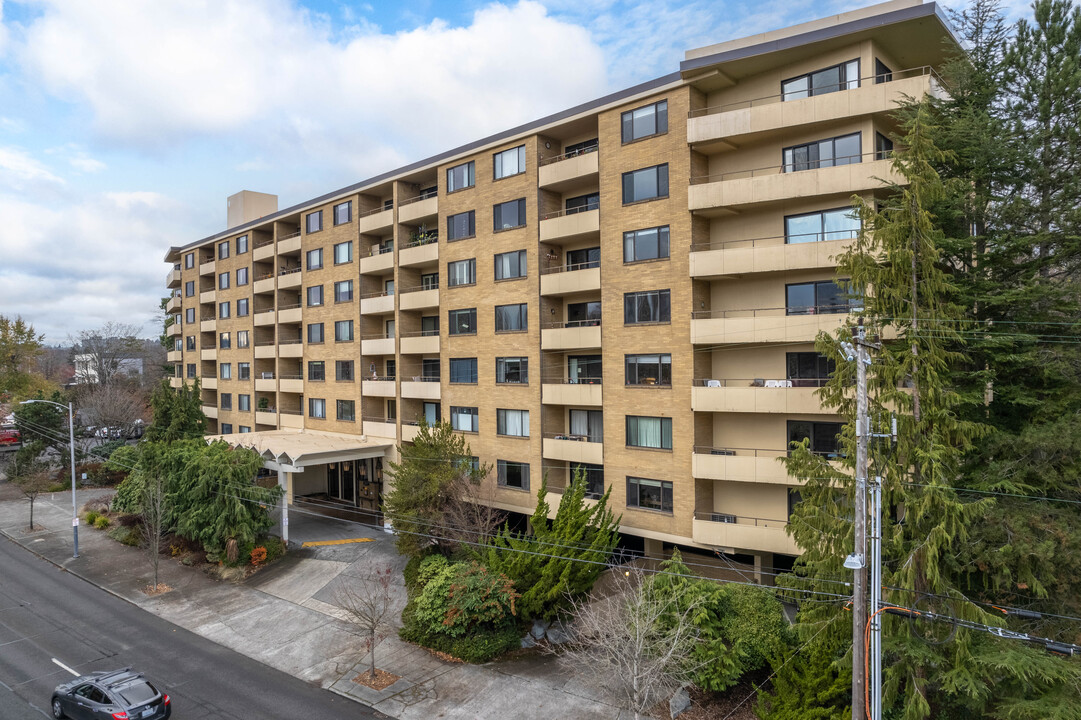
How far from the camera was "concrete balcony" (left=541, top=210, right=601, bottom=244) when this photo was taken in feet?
93.5

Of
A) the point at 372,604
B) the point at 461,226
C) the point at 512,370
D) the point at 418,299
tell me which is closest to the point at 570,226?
the point at 512,370

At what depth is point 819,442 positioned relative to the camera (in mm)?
23516

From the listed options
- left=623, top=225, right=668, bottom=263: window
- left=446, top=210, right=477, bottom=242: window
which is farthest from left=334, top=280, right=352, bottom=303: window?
left=623, top=225, right=668, bottom=263: window

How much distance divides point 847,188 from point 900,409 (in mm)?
9825

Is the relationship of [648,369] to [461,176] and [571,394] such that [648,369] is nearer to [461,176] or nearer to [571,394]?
[571,394]

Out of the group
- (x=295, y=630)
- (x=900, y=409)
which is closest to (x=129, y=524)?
(x=295, y=630)

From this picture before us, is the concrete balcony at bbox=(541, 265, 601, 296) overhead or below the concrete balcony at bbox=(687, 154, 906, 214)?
below

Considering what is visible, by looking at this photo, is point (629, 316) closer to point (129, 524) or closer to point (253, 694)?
point (253, 694)

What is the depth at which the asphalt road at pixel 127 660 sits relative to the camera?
19.7m

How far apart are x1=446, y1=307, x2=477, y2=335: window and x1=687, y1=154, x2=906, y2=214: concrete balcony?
13.9 m

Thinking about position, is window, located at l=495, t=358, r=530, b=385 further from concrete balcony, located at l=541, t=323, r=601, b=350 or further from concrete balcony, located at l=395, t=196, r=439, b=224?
concrete balcony, located at l=395, t=196, r=439, b=224

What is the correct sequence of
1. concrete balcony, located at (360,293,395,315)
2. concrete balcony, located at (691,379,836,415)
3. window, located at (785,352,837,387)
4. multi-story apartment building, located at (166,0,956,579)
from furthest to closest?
concrete balcony, located at (360,293,395,315), window, located at (785,352,837,387), multi-story apartment building, located at (166,0,956,579), concrete balcony, located at (691,379,836,415)

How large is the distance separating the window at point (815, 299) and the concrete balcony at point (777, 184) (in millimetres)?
3442

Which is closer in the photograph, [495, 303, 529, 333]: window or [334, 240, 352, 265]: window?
[495, 303, 529, 333]: window
